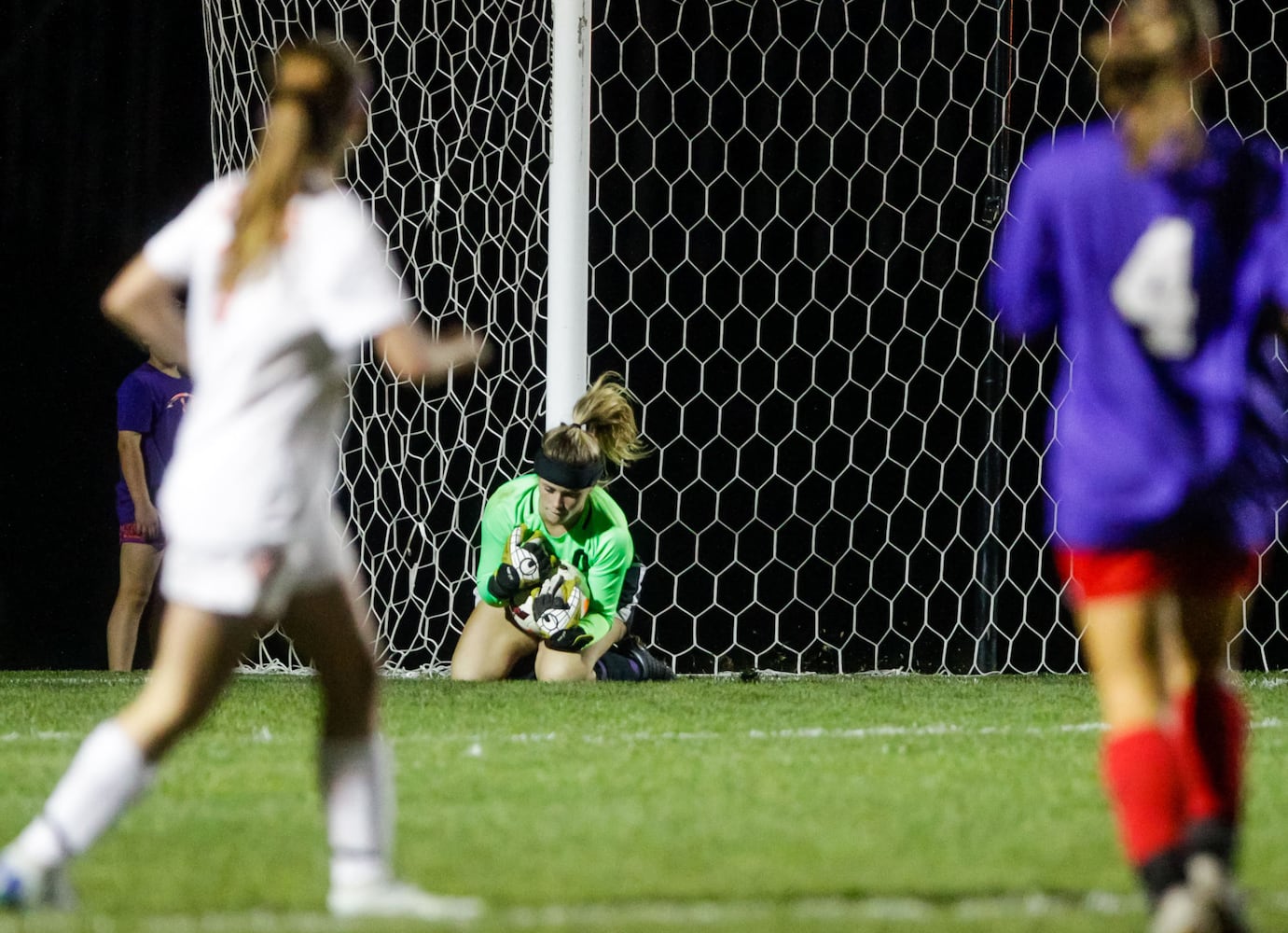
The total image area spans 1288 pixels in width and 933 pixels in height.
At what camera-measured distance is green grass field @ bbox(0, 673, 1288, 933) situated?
233cm

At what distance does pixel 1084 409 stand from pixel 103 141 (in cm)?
510

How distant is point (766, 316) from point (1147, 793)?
4.73 m

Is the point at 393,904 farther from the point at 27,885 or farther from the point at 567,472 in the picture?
the point at 567,472

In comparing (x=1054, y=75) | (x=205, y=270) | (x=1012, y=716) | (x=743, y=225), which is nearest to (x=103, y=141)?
(x=743, y=225)

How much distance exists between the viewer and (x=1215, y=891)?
1940mm

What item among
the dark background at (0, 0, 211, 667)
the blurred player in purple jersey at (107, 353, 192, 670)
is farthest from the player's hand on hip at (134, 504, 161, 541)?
the dark background at (0, 0, 211, 667)

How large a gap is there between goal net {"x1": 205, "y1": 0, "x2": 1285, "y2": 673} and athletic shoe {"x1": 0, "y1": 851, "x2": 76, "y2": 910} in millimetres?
4060

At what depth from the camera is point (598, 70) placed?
672 centimetres

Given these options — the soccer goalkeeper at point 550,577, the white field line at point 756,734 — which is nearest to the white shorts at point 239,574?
the white field line at point 756,734

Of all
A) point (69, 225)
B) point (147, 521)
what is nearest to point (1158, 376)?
point (147, 521)

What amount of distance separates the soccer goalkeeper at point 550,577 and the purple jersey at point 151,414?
1014 mm

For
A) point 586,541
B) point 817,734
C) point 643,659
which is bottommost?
point 643,659

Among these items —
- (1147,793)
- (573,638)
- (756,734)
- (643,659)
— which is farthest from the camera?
(643,659)

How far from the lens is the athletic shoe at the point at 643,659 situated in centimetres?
593
